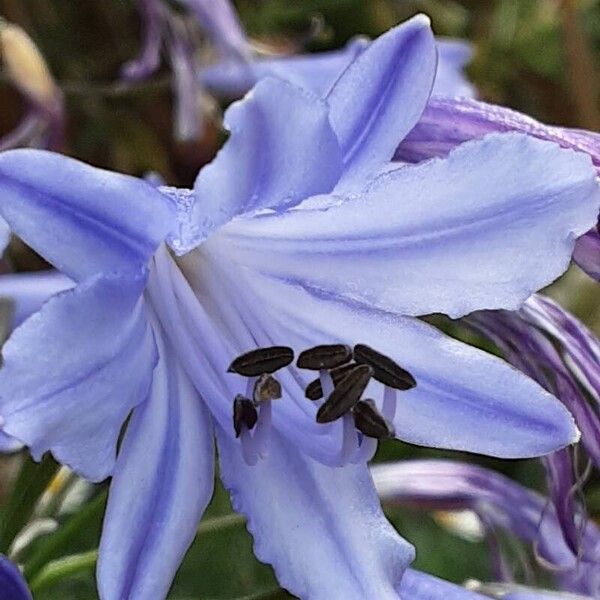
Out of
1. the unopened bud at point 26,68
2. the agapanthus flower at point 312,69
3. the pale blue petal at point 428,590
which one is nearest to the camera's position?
the pale blue petal at point 428,590

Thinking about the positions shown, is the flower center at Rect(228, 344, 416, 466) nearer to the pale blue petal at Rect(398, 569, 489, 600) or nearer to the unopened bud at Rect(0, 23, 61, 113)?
the pale blue petal at Rect(398, 569, 489, 600)

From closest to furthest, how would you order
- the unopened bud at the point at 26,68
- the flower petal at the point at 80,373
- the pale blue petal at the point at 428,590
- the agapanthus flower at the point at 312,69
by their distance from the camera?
the flower petal at the point at 80,373 < the pale blue petal at the point at 428,590 < the unopened bud at the point at 26,68 < the agapanthus flower at the point at 312,69

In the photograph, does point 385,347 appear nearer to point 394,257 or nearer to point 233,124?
point 394,257

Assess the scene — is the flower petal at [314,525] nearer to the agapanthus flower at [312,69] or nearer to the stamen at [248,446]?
the stamen at [248,446]

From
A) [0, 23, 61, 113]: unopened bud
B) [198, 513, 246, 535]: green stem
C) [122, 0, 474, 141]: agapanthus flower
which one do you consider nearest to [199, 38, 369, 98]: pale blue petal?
[122, 0, 474, 141]: agapanthus flower

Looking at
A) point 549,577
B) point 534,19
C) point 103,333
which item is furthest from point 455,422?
point 534,19

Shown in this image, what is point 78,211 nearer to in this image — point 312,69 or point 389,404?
point 389,404

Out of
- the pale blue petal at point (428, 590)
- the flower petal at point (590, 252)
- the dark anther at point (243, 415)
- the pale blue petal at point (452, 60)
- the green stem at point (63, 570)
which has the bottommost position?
the pale blue petal at point (452, 60)

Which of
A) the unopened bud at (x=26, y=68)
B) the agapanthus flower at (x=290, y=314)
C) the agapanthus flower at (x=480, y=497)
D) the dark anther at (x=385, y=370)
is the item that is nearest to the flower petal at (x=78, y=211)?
the agapanthus flower at (x=290, y=314)
